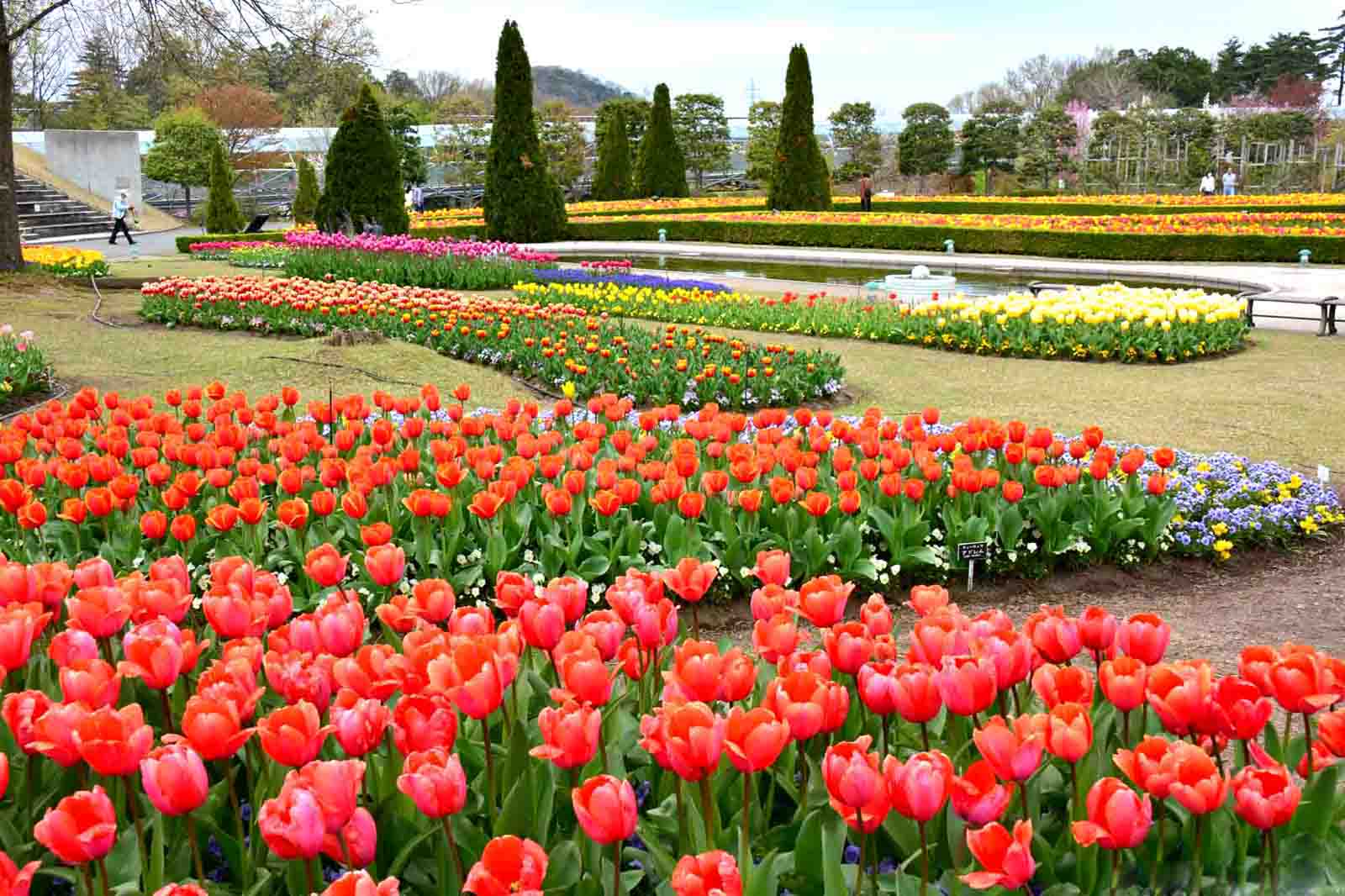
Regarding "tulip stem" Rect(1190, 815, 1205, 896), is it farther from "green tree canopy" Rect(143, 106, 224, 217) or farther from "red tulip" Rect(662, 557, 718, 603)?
"green tree canopy" Rect(143, 106, 224, 217)

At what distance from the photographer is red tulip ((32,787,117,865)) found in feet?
4.86

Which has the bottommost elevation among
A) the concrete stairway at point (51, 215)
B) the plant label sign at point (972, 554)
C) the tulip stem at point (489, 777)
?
the plant label sign at point (972, 554)

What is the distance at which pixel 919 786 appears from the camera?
5.03ft

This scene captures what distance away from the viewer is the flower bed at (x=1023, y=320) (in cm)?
1091

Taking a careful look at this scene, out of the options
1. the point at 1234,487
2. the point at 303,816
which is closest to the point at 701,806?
the point at 303,816

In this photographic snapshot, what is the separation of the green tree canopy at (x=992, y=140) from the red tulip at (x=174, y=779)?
47.8 m

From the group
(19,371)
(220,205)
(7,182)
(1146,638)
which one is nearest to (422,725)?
(1146,638)

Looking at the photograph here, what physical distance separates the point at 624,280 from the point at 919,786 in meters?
15.2

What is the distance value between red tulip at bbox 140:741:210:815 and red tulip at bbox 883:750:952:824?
89 centimetres

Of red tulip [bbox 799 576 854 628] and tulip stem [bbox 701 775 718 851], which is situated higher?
red tulip [bbox 799 576 854 628]

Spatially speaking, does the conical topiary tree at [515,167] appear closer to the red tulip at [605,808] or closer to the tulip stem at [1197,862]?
the tulip stem at [1197,862]

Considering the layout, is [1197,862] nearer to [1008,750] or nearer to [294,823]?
[1008,750]

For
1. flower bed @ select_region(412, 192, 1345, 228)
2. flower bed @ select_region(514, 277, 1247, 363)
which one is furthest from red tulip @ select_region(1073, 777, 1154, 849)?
flower bed @ select_region(412, 192, 1345, 228)

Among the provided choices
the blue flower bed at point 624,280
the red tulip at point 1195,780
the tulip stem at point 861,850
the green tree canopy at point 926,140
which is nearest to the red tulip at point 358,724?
the tulip stem at point 861,850
